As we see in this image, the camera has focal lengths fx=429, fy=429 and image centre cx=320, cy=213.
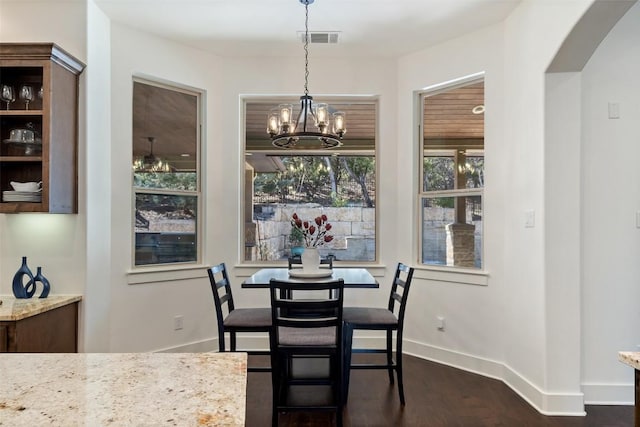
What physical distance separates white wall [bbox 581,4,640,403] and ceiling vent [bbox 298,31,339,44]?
6.49 feet

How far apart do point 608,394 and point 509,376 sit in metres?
0.65

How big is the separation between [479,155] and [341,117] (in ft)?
4.55

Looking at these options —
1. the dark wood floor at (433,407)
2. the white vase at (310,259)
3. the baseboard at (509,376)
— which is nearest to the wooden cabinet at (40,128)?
the white vase at (310,259)

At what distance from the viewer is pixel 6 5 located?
300cm

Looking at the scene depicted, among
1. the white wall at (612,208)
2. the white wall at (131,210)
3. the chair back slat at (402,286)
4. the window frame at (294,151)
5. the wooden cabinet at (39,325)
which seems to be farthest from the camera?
the window frame at (294,151)

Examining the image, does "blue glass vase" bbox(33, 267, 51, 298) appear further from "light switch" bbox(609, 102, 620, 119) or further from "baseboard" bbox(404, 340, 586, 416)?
"light switch" bbox(609, 102, 620, 119)

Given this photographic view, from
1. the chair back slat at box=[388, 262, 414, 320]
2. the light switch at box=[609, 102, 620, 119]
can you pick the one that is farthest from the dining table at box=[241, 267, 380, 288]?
the light switch at box=[609, 102, 620, 119]

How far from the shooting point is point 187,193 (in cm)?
406

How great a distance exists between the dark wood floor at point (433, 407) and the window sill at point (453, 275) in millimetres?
794

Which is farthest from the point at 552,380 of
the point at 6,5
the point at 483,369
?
the point at 6,5

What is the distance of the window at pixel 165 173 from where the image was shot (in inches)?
150

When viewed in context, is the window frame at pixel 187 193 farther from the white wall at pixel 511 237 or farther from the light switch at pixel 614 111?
the light switch at pixel 614 111

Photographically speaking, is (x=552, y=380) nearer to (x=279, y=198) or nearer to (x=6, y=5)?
(x=279, y=198)

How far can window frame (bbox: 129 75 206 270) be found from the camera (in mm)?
3725
